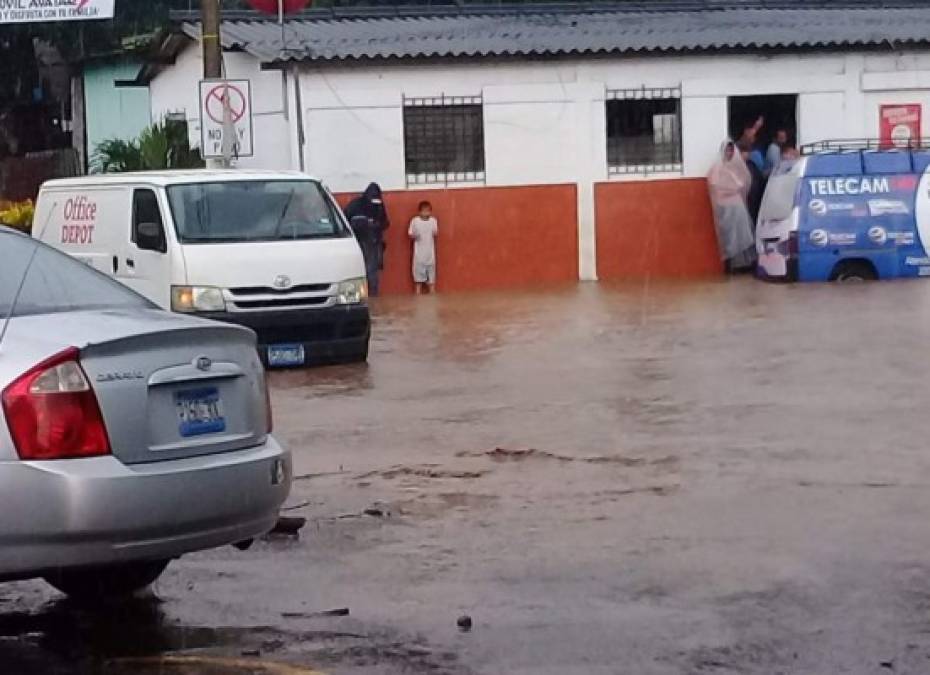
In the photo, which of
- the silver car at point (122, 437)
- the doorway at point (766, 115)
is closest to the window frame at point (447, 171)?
the doorway at point (766, 115)

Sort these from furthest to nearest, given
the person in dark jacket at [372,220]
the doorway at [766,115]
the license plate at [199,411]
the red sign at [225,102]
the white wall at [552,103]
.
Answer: the doorway at [766,115] < the white wall at [552,103] < the person in dark jacket at [372,220] < the red sign at [225,102] < the license plate at [199,411]

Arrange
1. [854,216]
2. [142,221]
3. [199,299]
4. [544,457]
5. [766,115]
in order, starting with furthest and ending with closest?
1. [766,115]
2. [854,216]
3. [142,221]
4. [199,299]
5. [544,457]

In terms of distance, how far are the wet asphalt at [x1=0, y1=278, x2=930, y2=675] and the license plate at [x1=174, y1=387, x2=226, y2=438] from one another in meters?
0.84

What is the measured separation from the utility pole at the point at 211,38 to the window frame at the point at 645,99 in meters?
7.67

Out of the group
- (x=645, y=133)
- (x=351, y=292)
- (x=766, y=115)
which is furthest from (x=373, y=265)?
(x=351, y=292)

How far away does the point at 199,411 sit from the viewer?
6.64m

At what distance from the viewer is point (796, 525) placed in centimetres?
891

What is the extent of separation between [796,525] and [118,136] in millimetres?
29315

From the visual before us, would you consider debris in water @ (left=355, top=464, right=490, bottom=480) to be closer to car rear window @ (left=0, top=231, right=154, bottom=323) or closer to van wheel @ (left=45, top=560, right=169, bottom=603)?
van wheel @ (left=45, top=560, right=169, bottom=603)

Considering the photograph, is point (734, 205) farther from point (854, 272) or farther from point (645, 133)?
point (854, 272)

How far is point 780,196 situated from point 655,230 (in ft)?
9.18

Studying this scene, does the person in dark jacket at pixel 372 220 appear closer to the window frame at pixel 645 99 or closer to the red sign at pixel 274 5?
the red sign at pixel 274 5

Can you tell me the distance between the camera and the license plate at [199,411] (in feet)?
21.5

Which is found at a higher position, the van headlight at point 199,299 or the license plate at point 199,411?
the license plate at point 199,411
